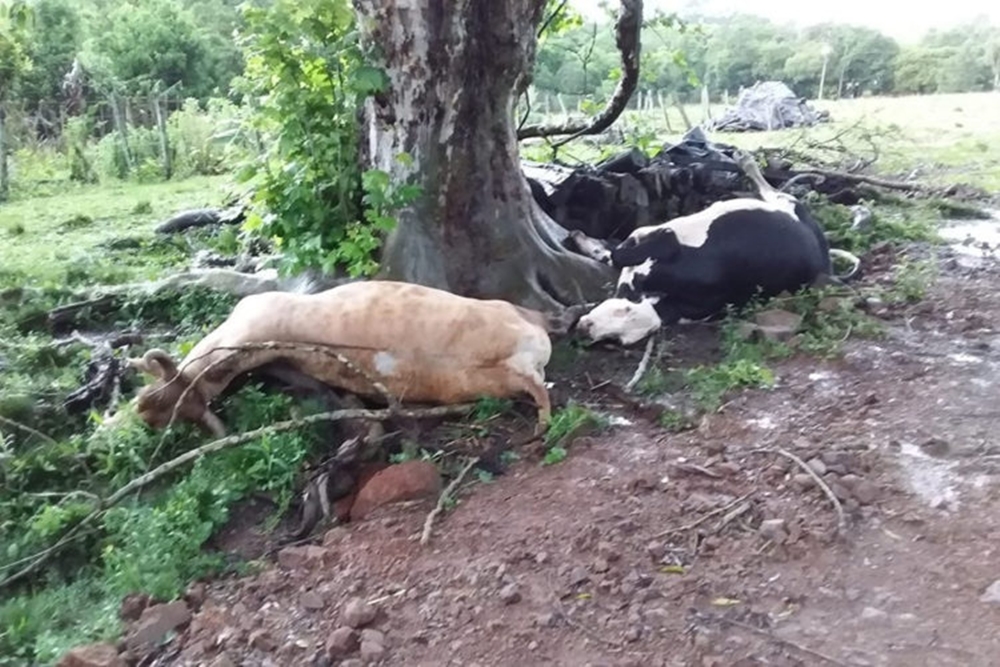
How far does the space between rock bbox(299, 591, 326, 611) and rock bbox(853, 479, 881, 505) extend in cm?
190

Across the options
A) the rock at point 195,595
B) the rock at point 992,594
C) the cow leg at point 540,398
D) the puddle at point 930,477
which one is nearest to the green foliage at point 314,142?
the cow leg at point 540,398

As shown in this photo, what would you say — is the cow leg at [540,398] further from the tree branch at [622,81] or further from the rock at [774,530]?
the tree branch at [622,81]

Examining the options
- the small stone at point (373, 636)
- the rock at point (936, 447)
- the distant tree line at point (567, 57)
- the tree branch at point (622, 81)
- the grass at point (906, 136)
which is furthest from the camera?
the distant tree line at point (567, 57)

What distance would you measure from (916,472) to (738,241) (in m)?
2.39

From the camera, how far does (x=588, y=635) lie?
9.66ft

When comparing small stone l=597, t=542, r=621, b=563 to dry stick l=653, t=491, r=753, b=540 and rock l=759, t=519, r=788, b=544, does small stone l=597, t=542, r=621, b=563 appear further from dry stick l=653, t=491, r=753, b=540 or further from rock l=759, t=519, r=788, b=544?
rock l=759, t=519, r=788, b=544

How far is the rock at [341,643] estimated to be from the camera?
9.78 feet

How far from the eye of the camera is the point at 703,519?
350 cm

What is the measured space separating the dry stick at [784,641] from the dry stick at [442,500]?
1092 millimetres

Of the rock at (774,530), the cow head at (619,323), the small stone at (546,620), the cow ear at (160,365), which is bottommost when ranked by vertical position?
the small stone at (546,620)

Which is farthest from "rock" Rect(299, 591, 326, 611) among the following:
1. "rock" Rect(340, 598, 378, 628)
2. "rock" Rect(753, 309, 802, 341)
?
"rock" Rect(753, 309, 802, 341)

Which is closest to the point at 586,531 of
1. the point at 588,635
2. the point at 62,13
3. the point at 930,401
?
the point at 588,635

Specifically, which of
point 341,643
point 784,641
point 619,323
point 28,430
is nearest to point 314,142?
point 619,323

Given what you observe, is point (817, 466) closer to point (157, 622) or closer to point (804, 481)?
point (804, 481)
